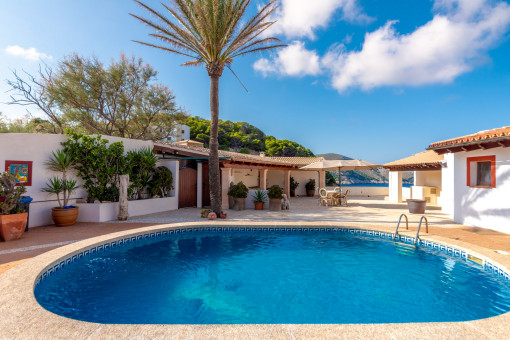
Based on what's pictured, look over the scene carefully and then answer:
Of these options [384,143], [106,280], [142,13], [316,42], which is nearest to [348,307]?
[106,280]

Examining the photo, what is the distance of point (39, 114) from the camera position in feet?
65.3

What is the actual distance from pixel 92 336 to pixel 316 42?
2188 centimetres

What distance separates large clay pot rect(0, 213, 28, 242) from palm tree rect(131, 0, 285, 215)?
21.6ft

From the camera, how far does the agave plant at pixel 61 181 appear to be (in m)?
9.12

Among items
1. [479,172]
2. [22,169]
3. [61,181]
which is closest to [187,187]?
[61,181]

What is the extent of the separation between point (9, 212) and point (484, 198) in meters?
15.9

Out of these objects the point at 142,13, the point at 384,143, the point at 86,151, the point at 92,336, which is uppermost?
the point at 142,13

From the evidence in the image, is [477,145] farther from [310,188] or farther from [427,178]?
[310,188]

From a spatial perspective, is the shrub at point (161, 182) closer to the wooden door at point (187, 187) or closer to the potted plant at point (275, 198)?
the wooden door at point (187, 187)

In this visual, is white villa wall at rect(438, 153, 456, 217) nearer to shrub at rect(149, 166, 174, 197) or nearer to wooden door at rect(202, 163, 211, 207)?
wooden door at rect(202, 163, 211, 207)

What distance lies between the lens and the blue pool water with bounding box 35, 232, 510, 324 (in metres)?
3.94

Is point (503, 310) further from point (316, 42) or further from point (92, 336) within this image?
point (316, 42)

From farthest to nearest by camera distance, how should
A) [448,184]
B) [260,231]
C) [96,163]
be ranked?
[448,184] → [96,163] → [260,231]

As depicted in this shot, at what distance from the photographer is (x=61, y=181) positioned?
9477mm
